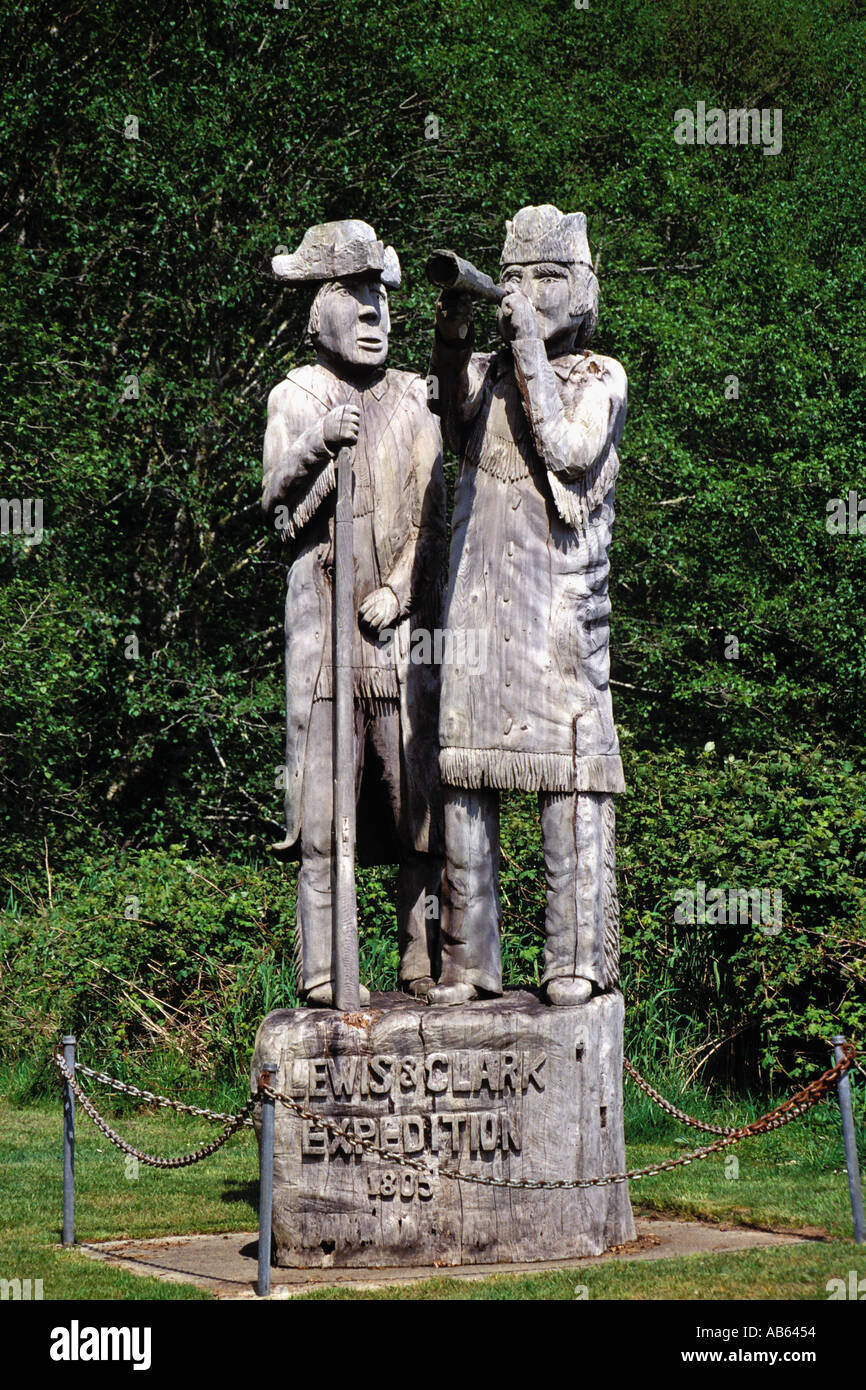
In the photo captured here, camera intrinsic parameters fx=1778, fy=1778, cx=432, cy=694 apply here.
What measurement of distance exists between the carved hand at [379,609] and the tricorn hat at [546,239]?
50.9 inches

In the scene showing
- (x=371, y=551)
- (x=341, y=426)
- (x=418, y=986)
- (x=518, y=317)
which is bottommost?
(x=418, y=986)

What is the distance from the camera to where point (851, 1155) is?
236 inches

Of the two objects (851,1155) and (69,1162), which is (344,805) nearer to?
(69,1162)

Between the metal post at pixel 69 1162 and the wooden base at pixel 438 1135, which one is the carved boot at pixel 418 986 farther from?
the metal post at pixel 69 1162

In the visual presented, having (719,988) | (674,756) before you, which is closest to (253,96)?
(674,756)

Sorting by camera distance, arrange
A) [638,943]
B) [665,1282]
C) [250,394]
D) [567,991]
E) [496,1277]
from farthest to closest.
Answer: [250,394] < [638,943] < [567,991] < [496,1277] < [665,1282]

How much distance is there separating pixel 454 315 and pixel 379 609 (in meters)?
1.11

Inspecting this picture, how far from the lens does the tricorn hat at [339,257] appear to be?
667 centimetres

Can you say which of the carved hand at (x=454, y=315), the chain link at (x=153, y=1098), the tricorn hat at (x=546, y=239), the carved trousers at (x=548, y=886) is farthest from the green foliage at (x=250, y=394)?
the tricorn hat at (x=546, y=239)

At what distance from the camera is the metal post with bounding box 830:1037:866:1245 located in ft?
19.5

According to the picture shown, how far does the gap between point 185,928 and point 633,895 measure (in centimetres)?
265

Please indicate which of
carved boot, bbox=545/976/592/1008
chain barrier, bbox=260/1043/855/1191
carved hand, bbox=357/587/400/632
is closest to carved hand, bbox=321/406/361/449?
carved hand, bbox=357/587/400/632

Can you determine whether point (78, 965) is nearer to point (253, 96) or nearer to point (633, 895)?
point (633, 895)

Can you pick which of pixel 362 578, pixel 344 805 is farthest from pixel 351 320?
pixel 344 805
